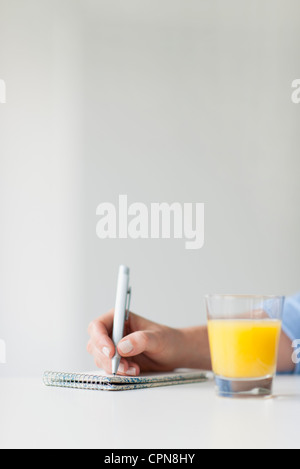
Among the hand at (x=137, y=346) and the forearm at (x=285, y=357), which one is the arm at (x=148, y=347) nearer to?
the hand at (x=137, y=346)

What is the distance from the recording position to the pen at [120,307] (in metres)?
0.89

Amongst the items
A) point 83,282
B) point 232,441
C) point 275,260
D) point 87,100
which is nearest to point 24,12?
point 87,100

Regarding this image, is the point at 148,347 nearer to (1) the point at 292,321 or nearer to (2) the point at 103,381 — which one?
(2) the point at 103,381

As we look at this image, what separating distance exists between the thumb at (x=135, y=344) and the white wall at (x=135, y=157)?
1687 millimetres

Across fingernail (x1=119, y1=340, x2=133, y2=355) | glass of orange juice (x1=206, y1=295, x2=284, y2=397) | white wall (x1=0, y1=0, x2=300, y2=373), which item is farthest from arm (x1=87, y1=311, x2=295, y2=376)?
white wall (x1=0, y1=0, x2=300, y2=373)

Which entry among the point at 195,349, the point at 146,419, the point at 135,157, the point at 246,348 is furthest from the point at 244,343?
the point at 135,157

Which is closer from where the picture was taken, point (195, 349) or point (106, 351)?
point (106, 351)

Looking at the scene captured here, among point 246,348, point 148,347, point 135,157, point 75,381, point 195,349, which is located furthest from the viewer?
point 135,157

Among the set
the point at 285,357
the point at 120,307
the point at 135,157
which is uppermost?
the point at 135,157

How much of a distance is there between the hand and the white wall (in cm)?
157

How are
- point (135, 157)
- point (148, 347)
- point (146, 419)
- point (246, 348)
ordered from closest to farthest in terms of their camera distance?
point (146, 419), point (246, 348), point (148, 347), point (135, 157)

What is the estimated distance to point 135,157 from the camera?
266cm
